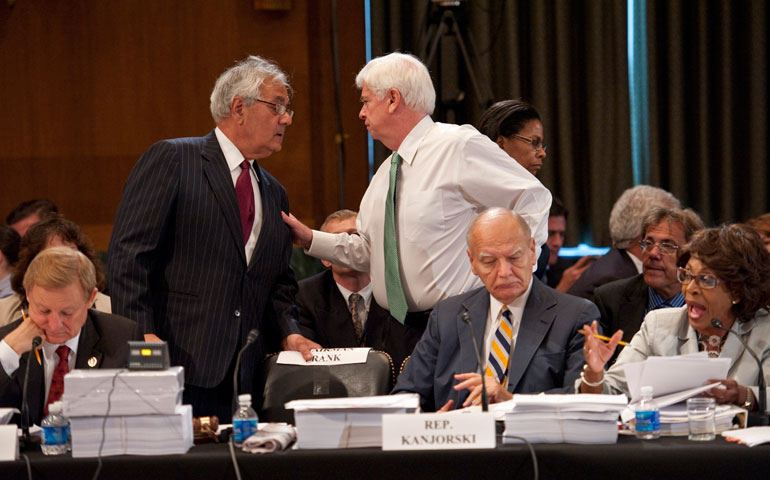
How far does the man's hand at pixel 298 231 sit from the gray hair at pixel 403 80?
1.87ft

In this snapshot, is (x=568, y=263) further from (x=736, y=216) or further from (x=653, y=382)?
(x=653, y=382)

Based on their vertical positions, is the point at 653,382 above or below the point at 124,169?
below

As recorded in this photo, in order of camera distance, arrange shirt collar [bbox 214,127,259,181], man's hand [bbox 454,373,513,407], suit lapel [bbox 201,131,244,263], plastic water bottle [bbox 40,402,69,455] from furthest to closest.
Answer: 1. shirt collar [bbox 214,127,259,181]
2. suit lapel [bbox 201,131,244,263]
3. man's hand [bbox 454,373,513,407]
4. plastic water bottle [bbox 40,402,69,455]

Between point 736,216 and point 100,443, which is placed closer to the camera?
point 100,443

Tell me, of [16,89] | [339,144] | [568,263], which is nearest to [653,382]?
[568,263]

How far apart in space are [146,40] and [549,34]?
2429mm

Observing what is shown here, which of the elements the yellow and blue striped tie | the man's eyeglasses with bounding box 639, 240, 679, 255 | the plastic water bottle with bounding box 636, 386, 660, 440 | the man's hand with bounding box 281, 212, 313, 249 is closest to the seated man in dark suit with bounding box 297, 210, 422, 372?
the man's hand with bounding box 281, 212, 313, 249

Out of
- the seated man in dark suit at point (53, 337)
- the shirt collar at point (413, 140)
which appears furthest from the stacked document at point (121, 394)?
the shirt collar at point (413, 140)

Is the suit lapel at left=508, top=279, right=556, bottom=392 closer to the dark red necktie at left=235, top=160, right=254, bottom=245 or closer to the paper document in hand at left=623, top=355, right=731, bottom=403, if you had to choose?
the paper document in hand at left=623, top=355, right=731, bottom=403

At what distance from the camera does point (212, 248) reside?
3264 millimetres

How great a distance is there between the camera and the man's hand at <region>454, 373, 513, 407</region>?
2.59 metres

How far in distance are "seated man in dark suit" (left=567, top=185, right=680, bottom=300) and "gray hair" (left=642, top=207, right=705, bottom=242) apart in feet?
0.75

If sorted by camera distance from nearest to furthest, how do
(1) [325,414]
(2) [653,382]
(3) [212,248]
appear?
(1) [325,414], (2) [653,382], (3) [212,248]

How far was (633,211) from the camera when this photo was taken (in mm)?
4648
